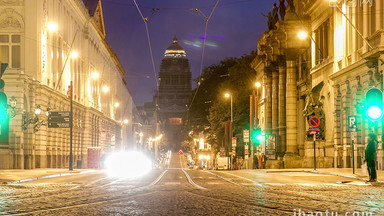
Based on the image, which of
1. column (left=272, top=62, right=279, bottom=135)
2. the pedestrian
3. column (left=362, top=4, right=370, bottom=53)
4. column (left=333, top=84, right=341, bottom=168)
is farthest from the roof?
the pedestrian

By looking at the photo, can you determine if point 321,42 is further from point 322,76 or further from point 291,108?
point 291,108

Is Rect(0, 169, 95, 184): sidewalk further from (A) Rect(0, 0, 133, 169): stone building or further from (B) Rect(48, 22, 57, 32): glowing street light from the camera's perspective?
(B) Rect(48, 22, 57, 32): glowing street light

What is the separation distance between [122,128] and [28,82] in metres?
75.1

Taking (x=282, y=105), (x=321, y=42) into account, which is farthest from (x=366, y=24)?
(x=282, y=105)

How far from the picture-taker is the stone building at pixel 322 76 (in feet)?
100

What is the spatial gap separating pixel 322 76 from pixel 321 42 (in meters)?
2.87

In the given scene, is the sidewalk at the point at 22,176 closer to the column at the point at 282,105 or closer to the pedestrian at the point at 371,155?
the pedestrian at the point at 371,155

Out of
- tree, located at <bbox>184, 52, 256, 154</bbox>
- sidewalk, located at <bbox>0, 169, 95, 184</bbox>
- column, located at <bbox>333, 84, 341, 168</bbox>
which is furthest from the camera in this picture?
tree, located at <bbox>184, 52, 256, 154</bbox>

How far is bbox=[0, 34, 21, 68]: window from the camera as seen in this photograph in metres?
43.3

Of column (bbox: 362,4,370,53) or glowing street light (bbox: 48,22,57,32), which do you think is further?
glowing street light (bbox: 48,22,57,32)

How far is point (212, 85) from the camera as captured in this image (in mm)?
78312

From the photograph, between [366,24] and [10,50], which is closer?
[366,24]

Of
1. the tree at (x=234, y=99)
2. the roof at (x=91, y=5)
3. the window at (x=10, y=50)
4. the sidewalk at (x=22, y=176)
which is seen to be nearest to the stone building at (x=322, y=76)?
the tree at (x=234, y=99)

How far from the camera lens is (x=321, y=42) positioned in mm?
40750
